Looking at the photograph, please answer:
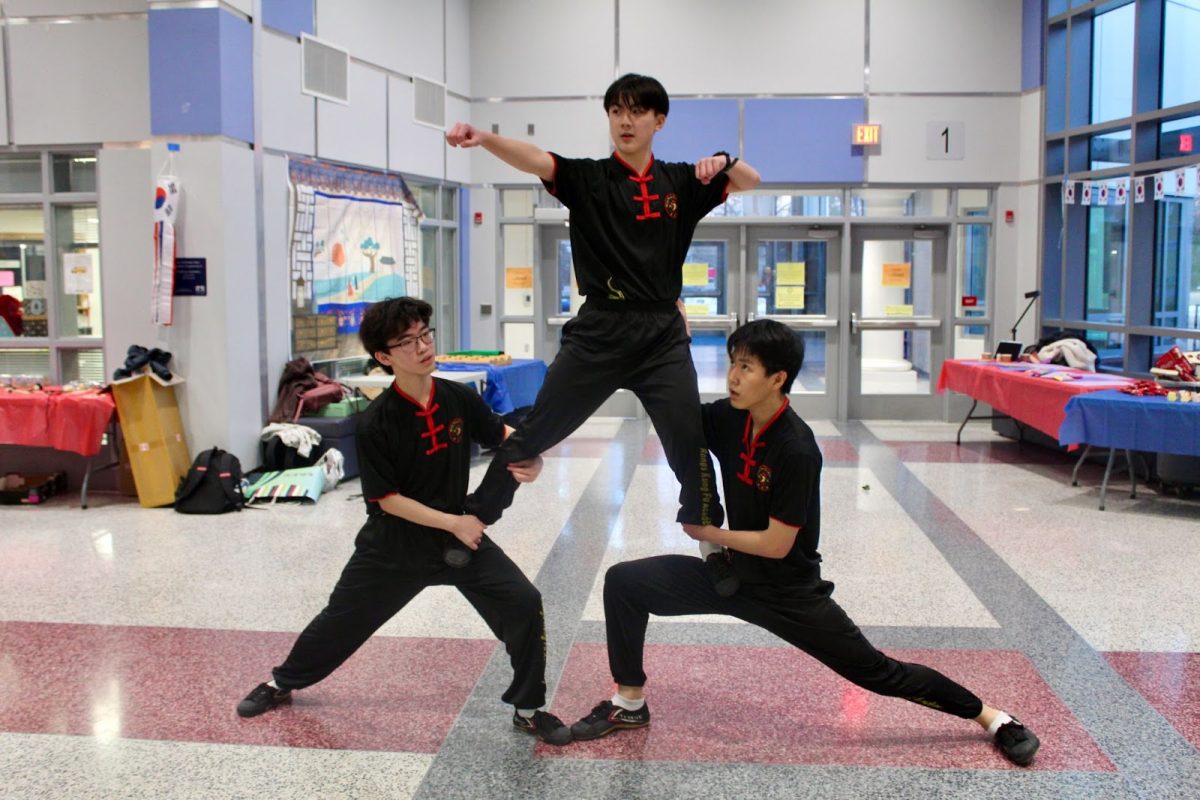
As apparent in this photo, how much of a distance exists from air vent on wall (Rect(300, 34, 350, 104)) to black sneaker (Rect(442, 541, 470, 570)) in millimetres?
5652

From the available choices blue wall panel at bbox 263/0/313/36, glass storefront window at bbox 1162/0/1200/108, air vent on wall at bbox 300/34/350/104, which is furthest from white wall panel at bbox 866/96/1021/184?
blue wall panel at bbox 263/0/313/36

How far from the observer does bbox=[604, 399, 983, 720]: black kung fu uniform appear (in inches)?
118

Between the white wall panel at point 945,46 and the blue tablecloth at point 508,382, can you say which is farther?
the white wall panel at point 945,46

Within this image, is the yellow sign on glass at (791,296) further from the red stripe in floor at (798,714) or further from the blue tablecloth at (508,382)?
the red stripe in floor at (798,714)

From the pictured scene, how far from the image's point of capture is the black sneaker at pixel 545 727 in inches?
127

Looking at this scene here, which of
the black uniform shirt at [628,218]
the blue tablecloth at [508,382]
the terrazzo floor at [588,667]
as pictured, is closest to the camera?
the terrazzo floor at [588,667]

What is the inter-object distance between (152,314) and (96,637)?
3179mm

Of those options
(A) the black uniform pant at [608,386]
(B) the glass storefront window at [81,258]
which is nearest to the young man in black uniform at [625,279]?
(A) the black uniform pant at [608,386]

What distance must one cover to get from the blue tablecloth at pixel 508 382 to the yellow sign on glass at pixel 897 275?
3944mm

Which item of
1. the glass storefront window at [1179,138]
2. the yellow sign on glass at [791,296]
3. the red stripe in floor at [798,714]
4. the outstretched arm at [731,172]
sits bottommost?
the red stripe in floor at [798,714]

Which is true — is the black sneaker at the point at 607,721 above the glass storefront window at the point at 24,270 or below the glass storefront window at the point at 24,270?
below

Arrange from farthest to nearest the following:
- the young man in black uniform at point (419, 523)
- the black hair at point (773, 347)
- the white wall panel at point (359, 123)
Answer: the white wall panel at point (359, 123) → the young man in black uniform at point (419, 523) → the black hair at point (773, 347)

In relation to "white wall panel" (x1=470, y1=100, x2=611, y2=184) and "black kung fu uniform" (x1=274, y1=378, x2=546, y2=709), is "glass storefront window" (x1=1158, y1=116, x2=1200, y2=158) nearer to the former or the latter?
"white wall panel" (x1=470, y1=100, x2=611, y2=184)

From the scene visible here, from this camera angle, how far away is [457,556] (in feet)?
10.3
